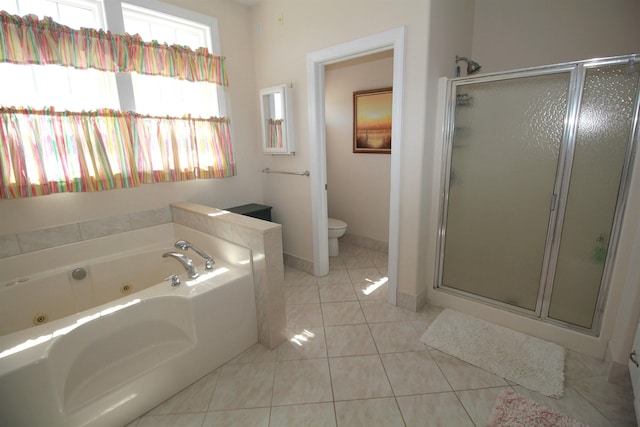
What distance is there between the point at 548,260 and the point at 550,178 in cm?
53

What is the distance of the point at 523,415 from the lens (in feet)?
4.67

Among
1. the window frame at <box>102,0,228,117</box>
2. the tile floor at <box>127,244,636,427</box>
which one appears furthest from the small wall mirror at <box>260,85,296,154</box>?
the tile floor at <box>127,244,636,427</box>

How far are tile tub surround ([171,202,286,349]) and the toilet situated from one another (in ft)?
4.60

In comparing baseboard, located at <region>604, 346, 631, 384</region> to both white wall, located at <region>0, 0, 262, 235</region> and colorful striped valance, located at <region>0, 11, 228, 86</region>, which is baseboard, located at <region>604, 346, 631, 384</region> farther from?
colorful striped valance, located at <region>0, 11, 228, 86</region>

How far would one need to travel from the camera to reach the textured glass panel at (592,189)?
159cm

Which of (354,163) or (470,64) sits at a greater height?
(470,64)

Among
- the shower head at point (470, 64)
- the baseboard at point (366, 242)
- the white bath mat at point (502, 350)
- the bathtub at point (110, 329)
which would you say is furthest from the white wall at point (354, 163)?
the bathtub at point (110, 329)


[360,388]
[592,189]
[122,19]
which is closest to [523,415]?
[360,388]

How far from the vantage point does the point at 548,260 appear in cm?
192

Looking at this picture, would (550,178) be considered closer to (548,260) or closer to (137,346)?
(548,260)

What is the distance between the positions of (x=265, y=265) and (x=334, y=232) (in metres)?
1.54

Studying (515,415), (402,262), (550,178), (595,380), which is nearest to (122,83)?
(402,262)

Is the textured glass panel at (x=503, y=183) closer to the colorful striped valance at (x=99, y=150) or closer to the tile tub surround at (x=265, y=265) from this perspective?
the tile tub surround at (x=265, y=265)

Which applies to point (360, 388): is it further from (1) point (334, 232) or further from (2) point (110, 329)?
(1) point (334, 232)
